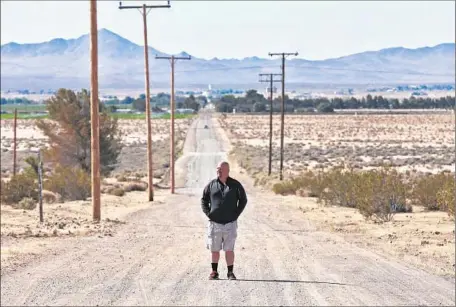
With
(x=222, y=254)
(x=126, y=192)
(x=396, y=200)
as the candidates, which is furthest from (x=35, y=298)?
(x=126, y=192)

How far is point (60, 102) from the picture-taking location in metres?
45.0

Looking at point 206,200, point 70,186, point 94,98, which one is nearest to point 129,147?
point 70,186

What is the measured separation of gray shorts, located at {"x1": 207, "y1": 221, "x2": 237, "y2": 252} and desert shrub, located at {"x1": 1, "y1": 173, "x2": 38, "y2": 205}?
18.9 meters

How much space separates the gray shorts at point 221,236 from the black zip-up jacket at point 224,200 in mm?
147

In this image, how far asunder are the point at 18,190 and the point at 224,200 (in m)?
20.1

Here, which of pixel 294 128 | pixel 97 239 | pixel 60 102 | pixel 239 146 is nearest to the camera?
pixel 97 239

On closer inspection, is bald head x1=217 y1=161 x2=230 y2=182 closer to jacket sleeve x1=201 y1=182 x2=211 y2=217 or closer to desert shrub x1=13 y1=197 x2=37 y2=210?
jacket sleeve x1=201 y1=182 x2=211 y2=217

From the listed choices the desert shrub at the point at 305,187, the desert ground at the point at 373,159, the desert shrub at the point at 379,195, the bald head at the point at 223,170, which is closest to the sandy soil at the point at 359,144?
the desert ground at the point at 373,159

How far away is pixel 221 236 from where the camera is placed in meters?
11.5

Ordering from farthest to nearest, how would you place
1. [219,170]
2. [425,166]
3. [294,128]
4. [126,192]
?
[294,128] < [425,166] < [126,192] < [219,170]

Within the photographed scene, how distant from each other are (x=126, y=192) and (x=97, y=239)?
2234 centimetres

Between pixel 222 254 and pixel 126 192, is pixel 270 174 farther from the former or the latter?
pixel 222 254

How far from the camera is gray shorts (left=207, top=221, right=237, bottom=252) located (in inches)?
448

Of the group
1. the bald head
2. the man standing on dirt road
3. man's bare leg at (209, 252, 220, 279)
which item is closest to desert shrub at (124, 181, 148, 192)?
man's bare leg at (209, 252, 220, 279)
